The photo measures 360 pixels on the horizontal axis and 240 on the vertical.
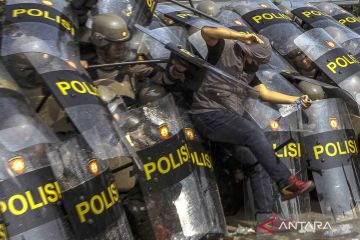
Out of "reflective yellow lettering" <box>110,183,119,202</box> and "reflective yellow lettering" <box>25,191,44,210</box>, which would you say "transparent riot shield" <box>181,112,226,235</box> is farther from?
"reflective yellow lettering" <box>25,191,44,210</box>

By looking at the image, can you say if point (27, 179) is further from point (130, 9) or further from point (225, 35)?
point (130, 9)

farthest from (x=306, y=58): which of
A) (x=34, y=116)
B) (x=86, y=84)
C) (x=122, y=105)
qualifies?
(x=34, y=116)

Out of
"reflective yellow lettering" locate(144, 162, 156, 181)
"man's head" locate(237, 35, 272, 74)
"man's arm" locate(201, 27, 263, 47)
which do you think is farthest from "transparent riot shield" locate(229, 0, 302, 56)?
"reflective yellow lettering" locate(144, 162, 156, 181)

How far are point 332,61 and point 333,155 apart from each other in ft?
3.38

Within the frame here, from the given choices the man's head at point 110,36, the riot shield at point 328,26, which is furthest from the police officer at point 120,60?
the riot shield at point 328,26

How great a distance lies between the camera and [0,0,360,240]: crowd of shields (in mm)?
3625

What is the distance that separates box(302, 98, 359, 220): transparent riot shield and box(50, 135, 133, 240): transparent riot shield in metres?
2.06

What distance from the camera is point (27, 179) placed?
3.48 m

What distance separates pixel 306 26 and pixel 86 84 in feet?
13.6

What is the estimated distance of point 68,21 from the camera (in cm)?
489

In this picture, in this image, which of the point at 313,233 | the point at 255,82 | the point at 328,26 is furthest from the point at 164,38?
the point at 328,26

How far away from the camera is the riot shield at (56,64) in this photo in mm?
3768

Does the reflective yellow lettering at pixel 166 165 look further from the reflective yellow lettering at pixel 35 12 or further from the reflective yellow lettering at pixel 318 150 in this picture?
the reflective yellow lettering at pixel 318 150

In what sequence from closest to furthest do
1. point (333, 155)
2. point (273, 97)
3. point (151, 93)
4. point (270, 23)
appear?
point (151, 93), point (273, 97), point (333, 155), point (270, 23)
